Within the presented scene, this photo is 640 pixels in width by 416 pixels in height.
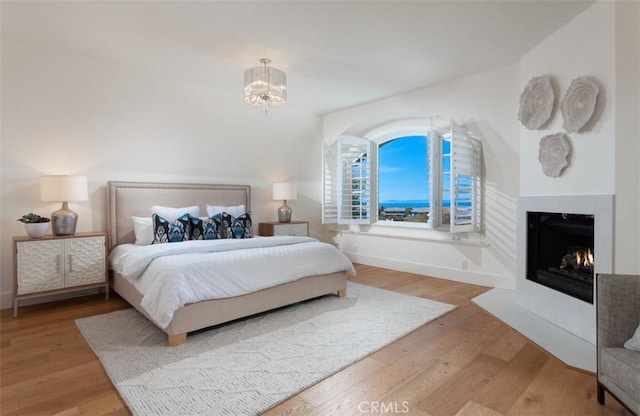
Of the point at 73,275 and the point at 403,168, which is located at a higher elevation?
the point at 403,168

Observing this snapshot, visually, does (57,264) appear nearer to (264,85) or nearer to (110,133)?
(110,133)

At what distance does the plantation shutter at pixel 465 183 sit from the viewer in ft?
12.9

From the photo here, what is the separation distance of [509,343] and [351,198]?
129 inches

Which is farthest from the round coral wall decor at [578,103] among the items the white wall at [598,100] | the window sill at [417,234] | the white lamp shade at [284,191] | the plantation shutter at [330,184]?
the white lamp shade at [284,191]

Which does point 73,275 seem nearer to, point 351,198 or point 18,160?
point 18,160

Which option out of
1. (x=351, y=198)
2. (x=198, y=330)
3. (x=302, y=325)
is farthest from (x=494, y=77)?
(x=198, y=330)

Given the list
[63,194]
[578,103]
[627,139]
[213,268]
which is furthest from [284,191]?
[627,139]

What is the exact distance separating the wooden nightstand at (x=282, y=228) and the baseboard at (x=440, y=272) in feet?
3.41

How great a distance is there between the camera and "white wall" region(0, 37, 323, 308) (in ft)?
11.3

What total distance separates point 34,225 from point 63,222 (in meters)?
0.25

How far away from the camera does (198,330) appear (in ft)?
9.27

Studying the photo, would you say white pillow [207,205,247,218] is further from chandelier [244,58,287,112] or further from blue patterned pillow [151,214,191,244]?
chandelier [244,58,287,112]

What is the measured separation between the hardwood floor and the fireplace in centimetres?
51

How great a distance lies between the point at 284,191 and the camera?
539 centimetres
